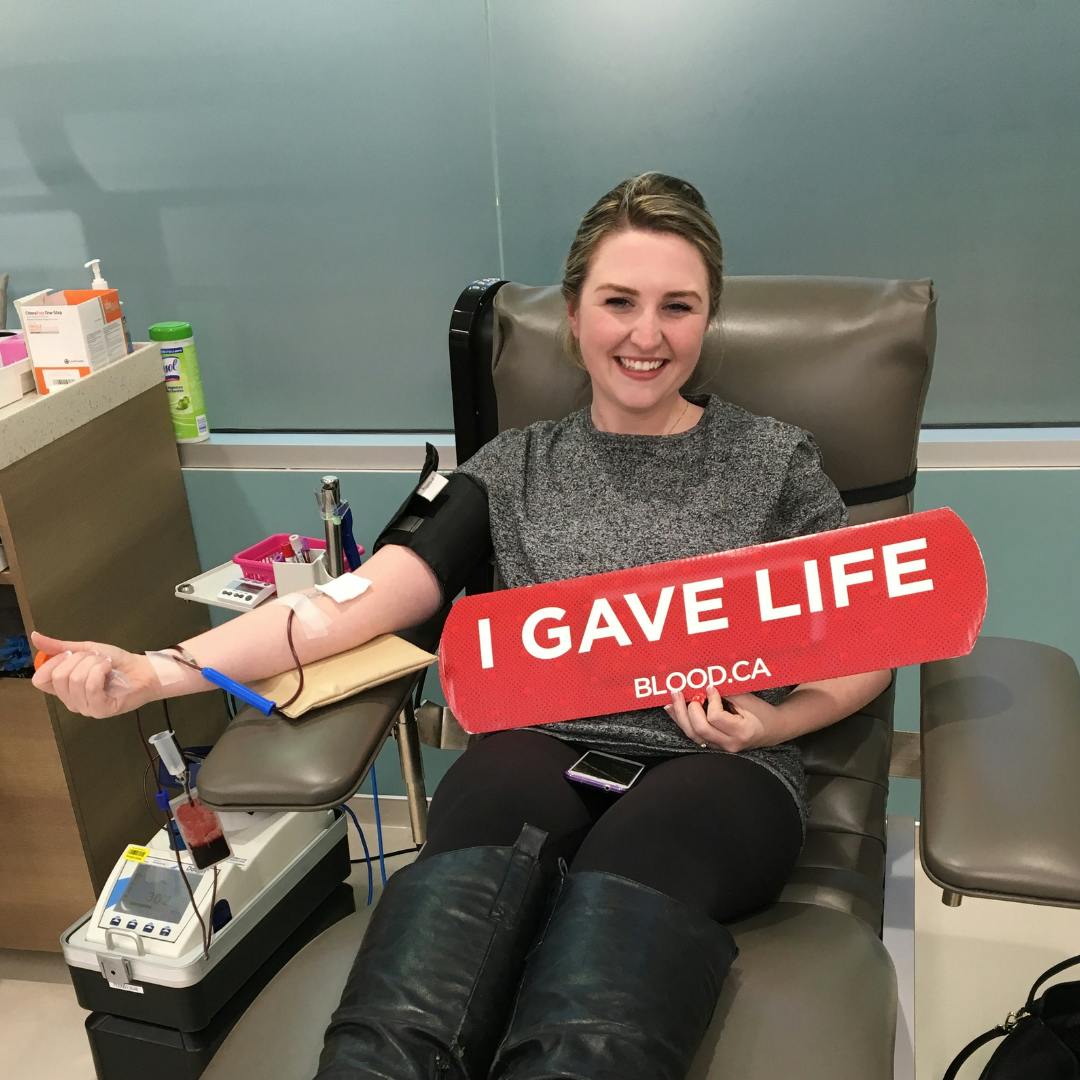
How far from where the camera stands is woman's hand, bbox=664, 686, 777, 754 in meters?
1.19

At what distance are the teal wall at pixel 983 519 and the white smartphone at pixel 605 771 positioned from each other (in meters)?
0.82

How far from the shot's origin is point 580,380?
4.88 feet

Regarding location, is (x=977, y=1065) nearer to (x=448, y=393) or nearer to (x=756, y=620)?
(x=756, y=620)

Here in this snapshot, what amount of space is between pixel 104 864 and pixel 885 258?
5.49 ft

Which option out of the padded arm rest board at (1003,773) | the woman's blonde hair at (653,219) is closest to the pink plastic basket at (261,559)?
the woman's blonde hair at (653,219)

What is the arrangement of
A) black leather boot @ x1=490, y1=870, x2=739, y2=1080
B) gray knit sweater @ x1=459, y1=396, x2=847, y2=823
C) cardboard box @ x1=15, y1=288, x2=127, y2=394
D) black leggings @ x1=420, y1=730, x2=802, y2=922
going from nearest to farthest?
black leather boot @ x1=490, y1=870, x2=739, y2=1080 < black leggings @ x1=420, y1=730, x2=802, y2=922 < gray knit sweater @ x1=459, y1=396, x2=847, y2=823 < cardboard box @ x1=15, y1=288, x2=127, y2=394

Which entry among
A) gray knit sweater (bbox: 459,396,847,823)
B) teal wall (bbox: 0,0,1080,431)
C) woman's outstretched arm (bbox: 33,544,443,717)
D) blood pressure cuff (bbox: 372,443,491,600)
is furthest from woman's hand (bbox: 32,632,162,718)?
teal wall (bbox: 0,0,1080,431)

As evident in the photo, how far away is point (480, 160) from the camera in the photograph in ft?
6.07

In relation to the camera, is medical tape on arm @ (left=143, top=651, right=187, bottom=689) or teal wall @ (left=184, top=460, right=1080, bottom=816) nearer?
medical tape on arm @ (left=143, top=651, right=187, bottom=689)

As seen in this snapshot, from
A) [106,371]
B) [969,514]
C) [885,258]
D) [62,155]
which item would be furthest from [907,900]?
[62,155]

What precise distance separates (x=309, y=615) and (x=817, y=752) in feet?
2.19

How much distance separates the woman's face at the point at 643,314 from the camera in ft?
4.18

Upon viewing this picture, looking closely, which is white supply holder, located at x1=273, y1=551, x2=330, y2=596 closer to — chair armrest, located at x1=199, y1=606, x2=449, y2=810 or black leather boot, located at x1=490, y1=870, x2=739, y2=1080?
chair armrest, located at x1=199, y1=606, x2=449, y2=810

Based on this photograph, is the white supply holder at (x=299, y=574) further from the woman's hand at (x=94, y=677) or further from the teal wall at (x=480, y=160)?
the teal wall at (x=480, y=160)
